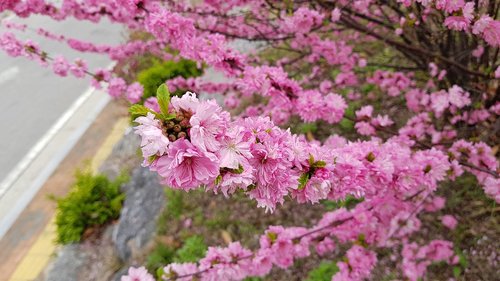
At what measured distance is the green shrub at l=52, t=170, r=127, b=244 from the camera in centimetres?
449

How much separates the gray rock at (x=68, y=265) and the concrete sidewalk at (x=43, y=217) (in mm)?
294

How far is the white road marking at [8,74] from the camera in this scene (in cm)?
881

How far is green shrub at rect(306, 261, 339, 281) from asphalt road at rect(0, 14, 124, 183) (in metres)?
4.92

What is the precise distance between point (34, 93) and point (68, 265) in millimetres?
4856

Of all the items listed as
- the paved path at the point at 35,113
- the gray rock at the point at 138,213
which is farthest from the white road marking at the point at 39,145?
the gray rock at the point at 138,213

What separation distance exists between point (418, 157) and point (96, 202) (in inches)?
142

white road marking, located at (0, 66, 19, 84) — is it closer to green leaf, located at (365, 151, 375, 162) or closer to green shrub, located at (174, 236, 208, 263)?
green shrub, located at (174, 236, 208, 263)

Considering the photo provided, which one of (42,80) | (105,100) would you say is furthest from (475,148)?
(42,80)

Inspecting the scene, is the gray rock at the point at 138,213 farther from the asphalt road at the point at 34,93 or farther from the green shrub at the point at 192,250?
the asphalt road at the point at 34,93

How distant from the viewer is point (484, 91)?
10.4 feet

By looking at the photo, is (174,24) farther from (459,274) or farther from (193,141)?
(459,274)

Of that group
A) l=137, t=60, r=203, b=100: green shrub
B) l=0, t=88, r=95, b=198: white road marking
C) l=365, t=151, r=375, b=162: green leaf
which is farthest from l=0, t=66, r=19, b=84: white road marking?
l=365, t=151, r=375, b=162: green leaf

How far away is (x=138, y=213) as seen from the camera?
442 cm

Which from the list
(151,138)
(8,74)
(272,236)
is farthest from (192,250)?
(8,74)
